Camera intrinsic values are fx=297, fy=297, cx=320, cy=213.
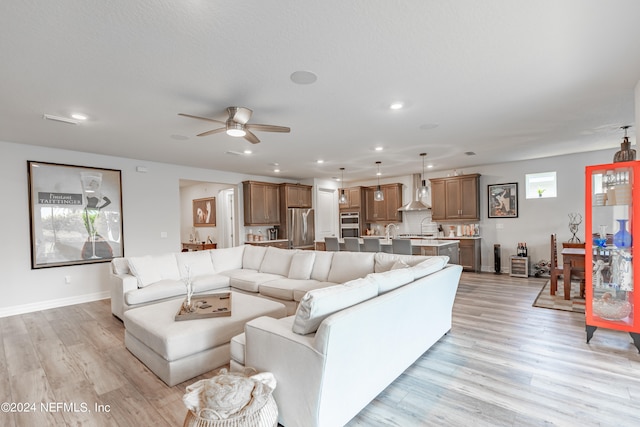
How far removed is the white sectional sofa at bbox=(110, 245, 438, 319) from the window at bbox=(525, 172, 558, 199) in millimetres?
4965

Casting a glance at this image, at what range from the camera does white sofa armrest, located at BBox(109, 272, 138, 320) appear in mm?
3881

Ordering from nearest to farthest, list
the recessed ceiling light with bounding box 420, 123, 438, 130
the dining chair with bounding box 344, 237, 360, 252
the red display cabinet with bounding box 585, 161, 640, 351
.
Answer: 1. the red display cabinet with bounding box 585, 161, 640, 351
2. the recessed ceiling light with bounding box 420, 123, 438, 130
3. the dining chair with bounding box 344, 237, 360, 252

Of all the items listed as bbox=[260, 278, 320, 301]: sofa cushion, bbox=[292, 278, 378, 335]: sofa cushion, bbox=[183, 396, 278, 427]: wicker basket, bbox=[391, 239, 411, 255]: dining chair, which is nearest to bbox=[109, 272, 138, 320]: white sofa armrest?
bbox=[260, 278, 320, 301]: sofa cushion

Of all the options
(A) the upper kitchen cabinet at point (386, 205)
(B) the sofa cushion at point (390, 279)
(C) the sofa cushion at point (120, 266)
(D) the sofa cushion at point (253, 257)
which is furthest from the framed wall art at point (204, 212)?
(B) the sofa cushion at point (390, 279)

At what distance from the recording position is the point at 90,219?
207 inches

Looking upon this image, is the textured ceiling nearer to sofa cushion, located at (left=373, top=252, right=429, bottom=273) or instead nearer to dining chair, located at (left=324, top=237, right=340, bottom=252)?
sofa cushion, located at (left=373, top=252, right=429, bottom=273)

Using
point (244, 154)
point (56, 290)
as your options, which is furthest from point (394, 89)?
point (56, 290)

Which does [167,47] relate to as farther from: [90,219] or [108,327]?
[90,219]

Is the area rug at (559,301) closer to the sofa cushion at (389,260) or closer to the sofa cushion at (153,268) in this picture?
the sofa cushion at (389,260)

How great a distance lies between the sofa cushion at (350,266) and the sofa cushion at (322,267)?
67 mm

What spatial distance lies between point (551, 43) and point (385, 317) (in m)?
2.31

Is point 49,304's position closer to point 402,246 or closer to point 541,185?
point 402,246

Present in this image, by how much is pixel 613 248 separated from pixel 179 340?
4364 millimetres

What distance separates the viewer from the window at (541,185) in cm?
656
